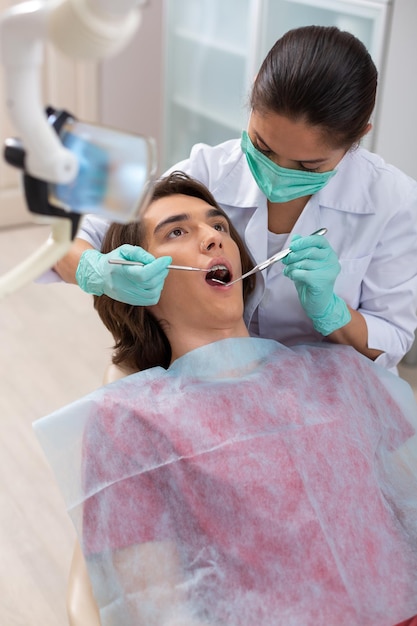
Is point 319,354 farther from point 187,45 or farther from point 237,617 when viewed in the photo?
point 187,45

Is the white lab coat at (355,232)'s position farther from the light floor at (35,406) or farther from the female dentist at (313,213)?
the light floor at (35,406)

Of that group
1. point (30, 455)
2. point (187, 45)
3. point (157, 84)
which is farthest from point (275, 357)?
point (157, 84)

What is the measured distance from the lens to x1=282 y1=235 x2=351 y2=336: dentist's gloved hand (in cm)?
139

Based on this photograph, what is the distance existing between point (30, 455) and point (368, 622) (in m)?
1.31

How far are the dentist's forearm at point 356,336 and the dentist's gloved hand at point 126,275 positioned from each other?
0.39 m

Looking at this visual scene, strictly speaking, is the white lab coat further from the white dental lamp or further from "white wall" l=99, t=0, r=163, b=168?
"white wall" l=99, t=0, r=163, b=168

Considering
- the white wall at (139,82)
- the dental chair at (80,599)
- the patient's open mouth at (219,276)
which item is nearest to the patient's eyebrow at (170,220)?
the patient's open mouth at (219,276)

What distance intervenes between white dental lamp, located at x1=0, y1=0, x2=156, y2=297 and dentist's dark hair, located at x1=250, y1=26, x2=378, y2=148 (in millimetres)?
579

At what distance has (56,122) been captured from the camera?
0.68m

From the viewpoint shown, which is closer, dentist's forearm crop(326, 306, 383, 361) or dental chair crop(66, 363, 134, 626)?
dental chair crop(66, 363, 134, 626)

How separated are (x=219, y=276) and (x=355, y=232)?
28cm

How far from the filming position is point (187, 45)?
129 inches

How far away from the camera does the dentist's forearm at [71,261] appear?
1517mm

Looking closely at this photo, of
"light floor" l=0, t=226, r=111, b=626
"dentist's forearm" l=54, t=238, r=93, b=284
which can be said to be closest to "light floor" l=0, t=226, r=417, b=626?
"light floor" l=0, t=226, r=111, b=626
